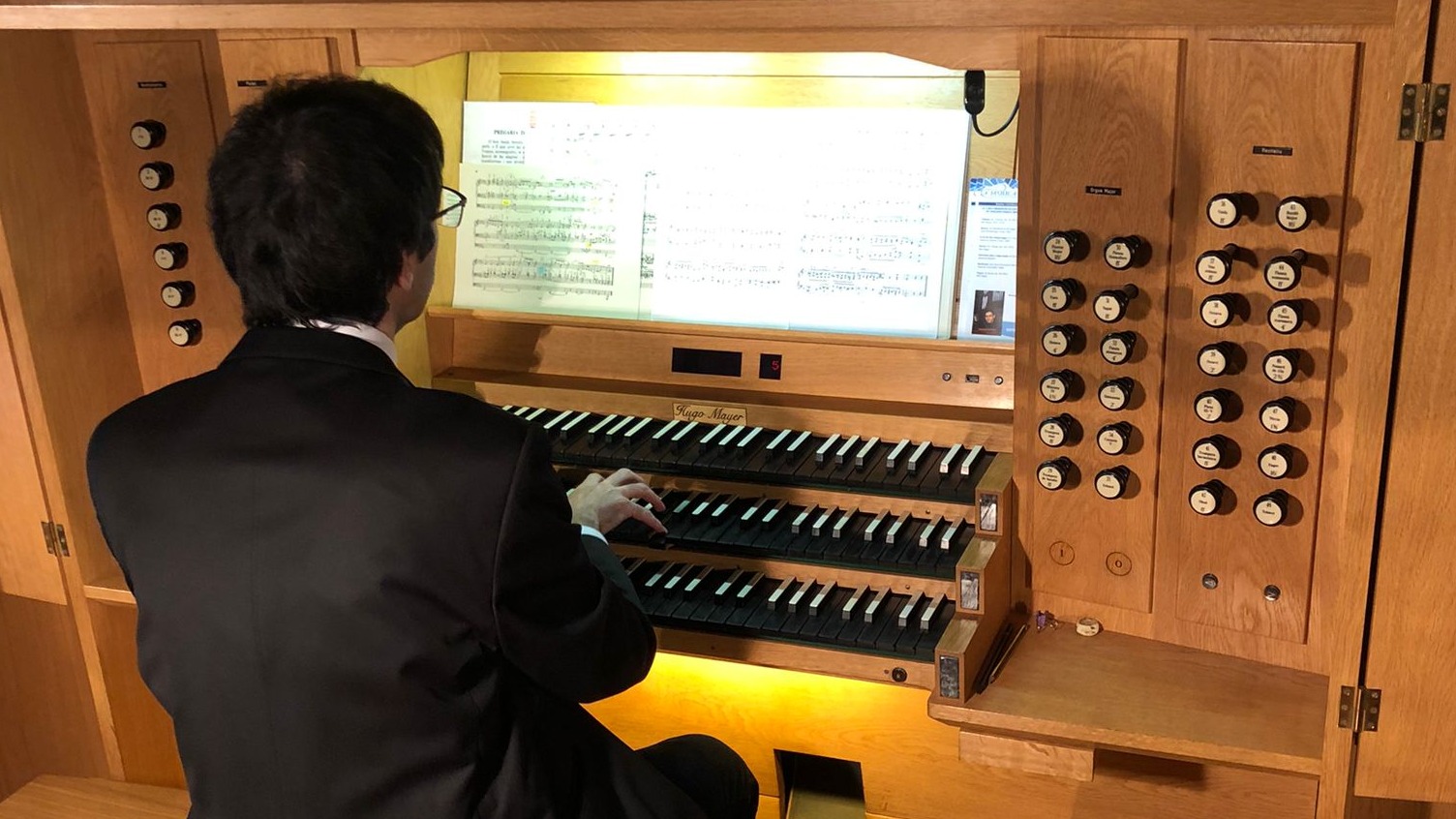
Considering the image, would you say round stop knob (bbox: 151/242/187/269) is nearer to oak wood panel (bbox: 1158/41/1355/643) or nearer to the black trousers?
the black trousers

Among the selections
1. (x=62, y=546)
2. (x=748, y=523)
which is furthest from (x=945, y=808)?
(x=62, y=546)

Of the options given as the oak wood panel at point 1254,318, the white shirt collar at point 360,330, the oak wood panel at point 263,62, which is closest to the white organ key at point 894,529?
the oak wood panel at point 1254,318

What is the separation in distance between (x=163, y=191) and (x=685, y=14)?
4.23 ft

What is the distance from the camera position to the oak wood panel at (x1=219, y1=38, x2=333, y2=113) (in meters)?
2.30

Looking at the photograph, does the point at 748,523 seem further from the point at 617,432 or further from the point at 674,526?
the point at 617,432

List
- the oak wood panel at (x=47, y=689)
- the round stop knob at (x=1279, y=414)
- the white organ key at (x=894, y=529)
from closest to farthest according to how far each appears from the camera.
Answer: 1. the round stop knob at (x=1279, y=414)
2. the white organ key at (x=894, y=529)
3. the oak wood panel at (x=47, y=689)

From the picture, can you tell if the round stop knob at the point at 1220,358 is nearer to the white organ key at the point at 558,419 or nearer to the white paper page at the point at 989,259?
the white paper page at the point at 989,259

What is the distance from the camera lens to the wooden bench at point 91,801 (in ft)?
8.75

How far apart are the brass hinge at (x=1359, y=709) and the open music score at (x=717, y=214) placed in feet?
3.06

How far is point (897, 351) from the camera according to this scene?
96.0 inches

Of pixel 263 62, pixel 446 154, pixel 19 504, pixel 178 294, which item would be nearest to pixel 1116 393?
pixel 446 154

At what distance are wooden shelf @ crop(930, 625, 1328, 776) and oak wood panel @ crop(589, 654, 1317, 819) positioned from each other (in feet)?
1.35

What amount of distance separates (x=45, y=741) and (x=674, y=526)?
1.85m

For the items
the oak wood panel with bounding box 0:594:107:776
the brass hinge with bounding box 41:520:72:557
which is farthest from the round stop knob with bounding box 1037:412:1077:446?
the oak wood panel with bounding box 0:594:107:776
